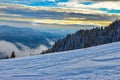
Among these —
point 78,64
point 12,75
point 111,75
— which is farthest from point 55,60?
point 111,75

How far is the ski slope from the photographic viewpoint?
1489 cm

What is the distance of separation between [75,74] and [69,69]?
1221mm

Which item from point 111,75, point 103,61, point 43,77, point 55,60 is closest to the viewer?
point 111,75

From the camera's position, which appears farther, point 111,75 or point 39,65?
point 39,65

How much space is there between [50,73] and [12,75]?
1.69m

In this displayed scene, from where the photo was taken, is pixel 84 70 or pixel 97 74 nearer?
pixel 97 74

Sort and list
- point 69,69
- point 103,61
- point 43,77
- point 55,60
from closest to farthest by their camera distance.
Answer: point 43,77
point 69,69
point 103,61
point 55,60

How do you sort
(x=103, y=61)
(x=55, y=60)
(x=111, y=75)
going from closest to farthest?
(x=111, y=75)
(x=103, y=61)
(x=55, y=60)

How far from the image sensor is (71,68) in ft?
54.7

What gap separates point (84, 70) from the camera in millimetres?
15875

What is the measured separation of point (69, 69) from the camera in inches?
652

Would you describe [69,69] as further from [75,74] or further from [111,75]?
[111,75]

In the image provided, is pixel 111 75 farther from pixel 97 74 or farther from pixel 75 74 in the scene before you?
pixel 75 74

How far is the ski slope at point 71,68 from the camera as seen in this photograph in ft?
48.9
